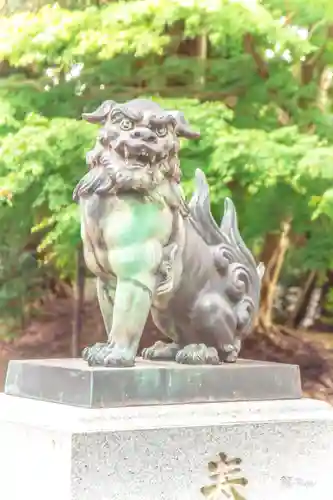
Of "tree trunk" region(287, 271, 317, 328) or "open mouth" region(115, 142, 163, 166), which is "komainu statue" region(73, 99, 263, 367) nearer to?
"open mouth" region(115, 142, 163, 166)

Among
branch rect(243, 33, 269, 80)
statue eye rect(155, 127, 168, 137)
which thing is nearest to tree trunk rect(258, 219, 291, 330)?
branch rect(243, 33, 269, 80)

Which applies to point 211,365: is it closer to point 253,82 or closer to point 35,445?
point 35,445

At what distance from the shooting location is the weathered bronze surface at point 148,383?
2.53 metres

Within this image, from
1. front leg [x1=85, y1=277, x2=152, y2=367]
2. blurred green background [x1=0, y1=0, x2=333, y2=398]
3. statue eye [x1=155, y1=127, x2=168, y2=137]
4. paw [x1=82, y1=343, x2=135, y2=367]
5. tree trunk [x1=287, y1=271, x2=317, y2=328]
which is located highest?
statue eye [x1=155, y1=127, x2=168, y2=137]

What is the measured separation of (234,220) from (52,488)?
1.19 m

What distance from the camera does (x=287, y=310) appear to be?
905cm

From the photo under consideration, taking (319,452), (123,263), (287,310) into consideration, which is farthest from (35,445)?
(287,310)

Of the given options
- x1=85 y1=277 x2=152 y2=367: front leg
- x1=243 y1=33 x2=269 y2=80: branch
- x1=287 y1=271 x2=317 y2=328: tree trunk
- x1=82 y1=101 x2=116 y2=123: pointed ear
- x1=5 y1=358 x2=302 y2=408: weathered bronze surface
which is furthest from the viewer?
x1=287 y1=271 x2=317 y2=328: tree trunk

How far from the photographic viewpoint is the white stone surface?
95.3 inches

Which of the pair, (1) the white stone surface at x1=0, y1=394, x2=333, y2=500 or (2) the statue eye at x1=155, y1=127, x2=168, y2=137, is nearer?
(1) the white stone surface at x1=0, y1=394, x2=333, y2=500

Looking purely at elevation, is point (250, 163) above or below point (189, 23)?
below

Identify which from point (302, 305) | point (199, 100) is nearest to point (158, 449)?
point (199, 100)

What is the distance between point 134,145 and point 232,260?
60 centimetres

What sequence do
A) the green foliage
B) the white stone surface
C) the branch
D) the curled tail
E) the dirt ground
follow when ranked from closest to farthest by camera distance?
the white stone surface
the curled tail
the green foliage
the branch
the dirt ground
